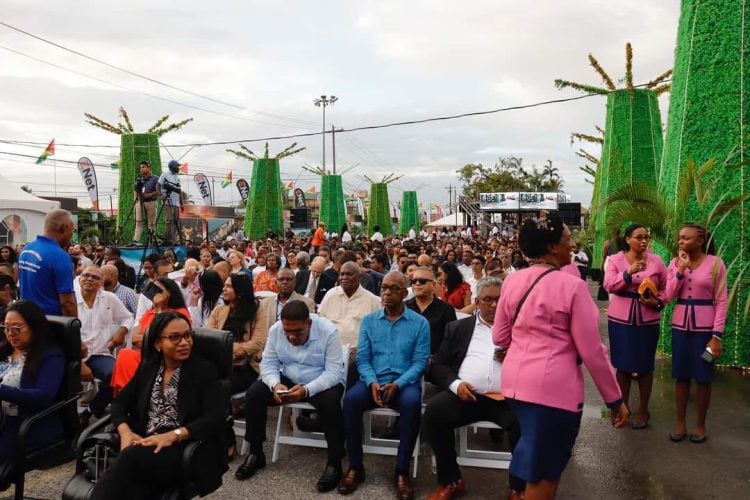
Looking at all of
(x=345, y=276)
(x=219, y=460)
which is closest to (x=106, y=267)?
(x=345, y=276)

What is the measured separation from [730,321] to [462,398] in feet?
14.5

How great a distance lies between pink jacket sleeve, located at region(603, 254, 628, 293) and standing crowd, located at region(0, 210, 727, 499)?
0.5 inches

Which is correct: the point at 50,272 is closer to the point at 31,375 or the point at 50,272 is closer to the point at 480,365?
the point at 31,375

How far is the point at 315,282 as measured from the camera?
8.31 metres

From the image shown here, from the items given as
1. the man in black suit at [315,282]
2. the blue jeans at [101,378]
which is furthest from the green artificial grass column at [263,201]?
the blue jeans at [101,378]

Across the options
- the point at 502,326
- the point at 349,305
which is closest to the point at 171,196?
the point at 349,305

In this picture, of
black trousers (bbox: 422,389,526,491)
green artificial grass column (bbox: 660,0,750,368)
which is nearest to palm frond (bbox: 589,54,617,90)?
green artificial grass column (bbox: 660,0,750,368)

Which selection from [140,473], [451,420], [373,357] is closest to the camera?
[140,473]

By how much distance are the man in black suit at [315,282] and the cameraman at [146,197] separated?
20.3 feet

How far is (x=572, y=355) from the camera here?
283 cm

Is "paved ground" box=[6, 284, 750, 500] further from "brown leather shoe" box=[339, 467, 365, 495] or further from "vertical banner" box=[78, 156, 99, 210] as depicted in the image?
"vertical banner" box=[78, 156, 99, 210]

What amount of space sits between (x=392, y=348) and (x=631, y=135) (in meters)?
10.6

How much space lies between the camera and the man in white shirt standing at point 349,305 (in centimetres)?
571

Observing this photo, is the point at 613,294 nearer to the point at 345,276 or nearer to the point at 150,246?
the point at 345,276
